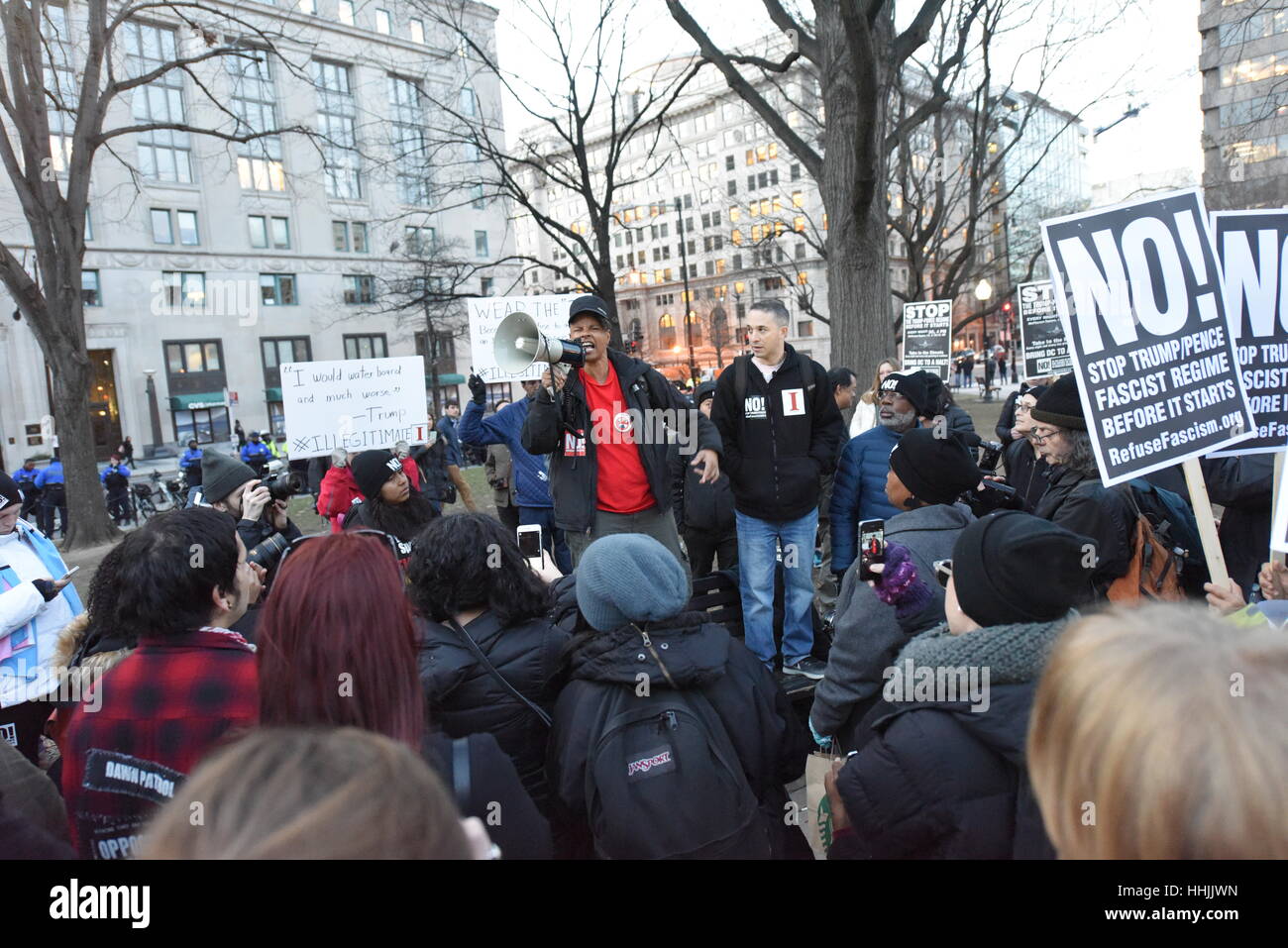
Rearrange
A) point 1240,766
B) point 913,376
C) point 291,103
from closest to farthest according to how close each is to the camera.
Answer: point 1240,766 → point 913,376 → point 291,103

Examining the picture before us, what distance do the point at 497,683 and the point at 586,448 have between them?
Result: 7.80ft

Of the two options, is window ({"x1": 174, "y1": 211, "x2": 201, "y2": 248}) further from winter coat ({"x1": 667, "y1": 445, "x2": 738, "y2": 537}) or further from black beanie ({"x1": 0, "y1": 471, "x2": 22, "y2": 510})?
black beanie ({"x1": 0, "y1": 471, "x2": 22, "y2": 510})

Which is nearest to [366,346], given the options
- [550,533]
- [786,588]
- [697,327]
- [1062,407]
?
[697,327]

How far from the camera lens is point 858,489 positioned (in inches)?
193

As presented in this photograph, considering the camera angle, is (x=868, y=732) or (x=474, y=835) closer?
(x=474, y=835)

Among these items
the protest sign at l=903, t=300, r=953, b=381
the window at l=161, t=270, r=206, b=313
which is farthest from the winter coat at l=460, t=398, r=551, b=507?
the window at l=161, t=270, r=206, b=313

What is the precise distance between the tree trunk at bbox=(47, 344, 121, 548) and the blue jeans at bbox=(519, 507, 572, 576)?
38.1ft

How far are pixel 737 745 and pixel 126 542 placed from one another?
1.99 metres

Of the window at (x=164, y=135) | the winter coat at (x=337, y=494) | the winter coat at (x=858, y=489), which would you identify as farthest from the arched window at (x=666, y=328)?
the winter coat at (x=858, y=489)

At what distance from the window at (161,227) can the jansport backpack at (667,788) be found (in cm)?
5156

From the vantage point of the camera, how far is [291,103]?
150 feet

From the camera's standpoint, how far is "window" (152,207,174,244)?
43.6 metres
